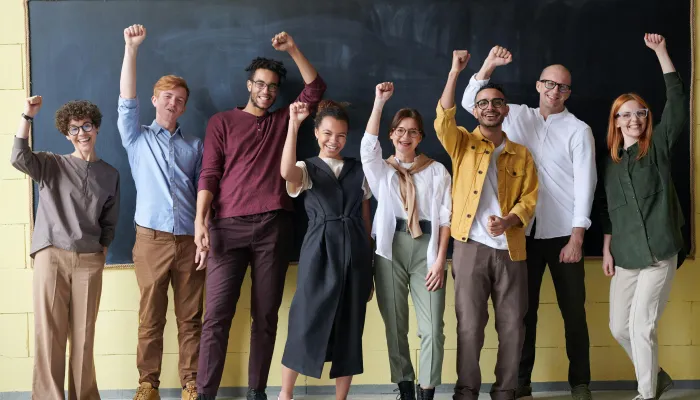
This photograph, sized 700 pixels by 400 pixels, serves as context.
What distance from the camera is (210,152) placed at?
130 inches

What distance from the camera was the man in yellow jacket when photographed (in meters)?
3.02

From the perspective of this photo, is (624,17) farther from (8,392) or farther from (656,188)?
(8,392)

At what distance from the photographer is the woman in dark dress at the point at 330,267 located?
303cm

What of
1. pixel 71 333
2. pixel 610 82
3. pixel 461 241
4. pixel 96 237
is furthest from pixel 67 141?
pixel 610 82

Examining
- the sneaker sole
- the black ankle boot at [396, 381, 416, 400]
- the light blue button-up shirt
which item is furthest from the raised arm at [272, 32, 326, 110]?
the sneaker sole

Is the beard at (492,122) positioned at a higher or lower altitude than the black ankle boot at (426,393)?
higher

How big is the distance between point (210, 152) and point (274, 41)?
2.08ft

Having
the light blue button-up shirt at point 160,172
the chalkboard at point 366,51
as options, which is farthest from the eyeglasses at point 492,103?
the light blue button-up shirt at point 160,172

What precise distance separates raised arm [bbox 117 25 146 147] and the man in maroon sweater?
39cm

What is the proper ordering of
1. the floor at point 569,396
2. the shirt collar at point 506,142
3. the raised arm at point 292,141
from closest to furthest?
the raised arm at point 292,141 → the shirt collar at point 506,142 → the floor at point 569,396

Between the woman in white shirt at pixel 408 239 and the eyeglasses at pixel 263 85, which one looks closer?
the woman in white shirt at pixel 408 239

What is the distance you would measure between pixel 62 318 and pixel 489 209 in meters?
2.05

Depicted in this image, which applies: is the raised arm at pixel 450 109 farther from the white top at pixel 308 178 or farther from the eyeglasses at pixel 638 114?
the eyeglasses at pixel 638 114

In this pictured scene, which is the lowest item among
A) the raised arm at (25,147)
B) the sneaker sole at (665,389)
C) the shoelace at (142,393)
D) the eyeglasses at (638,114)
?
the shoelace at (142,393)
